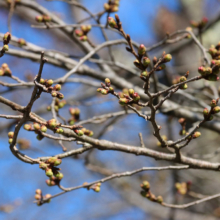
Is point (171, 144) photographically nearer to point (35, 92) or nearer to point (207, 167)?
point (207, 167)

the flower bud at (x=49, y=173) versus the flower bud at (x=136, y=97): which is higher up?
the flower bud at (x=136, y=97)

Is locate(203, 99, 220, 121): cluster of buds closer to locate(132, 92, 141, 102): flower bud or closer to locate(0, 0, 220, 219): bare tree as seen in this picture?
locate(0, 0, 220, 219): bare tree

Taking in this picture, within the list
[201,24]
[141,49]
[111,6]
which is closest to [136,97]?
[141,49]

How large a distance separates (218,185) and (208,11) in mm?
6064

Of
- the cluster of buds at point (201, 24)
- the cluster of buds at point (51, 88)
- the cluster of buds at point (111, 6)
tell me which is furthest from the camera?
the cluster of buds at point (201, 24)

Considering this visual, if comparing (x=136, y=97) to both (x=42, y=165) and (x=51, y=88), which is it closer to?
(x=51, y=88)

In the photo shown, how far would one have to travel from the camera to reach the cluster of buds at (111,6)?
246cm

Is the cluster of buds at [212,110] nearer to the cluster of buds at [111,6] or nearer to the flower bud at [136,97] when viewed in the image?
the flower bud at [136,97]

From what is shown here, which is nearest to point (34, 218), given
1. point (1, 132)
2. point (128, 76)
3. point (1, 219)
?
point (1, 219)

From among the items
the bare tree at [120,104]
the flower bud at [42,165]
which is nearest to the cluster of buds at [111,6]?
the bare tree at [120,104]

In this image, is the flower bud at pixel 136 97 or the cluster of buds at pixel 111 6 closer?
the flower bud at pixel 136 97

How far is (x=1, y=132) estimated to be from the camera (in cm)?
343

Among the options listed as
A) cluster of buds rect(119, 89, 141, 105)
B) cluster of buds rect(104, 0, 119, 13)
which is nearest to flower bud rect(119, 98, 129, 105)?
cluster of buds rect(119, 89, 141, 105)

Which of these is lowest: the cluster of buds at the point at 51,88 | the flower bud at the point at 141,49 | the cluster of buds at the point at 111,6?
the cluster of buds at the point at 51,88
